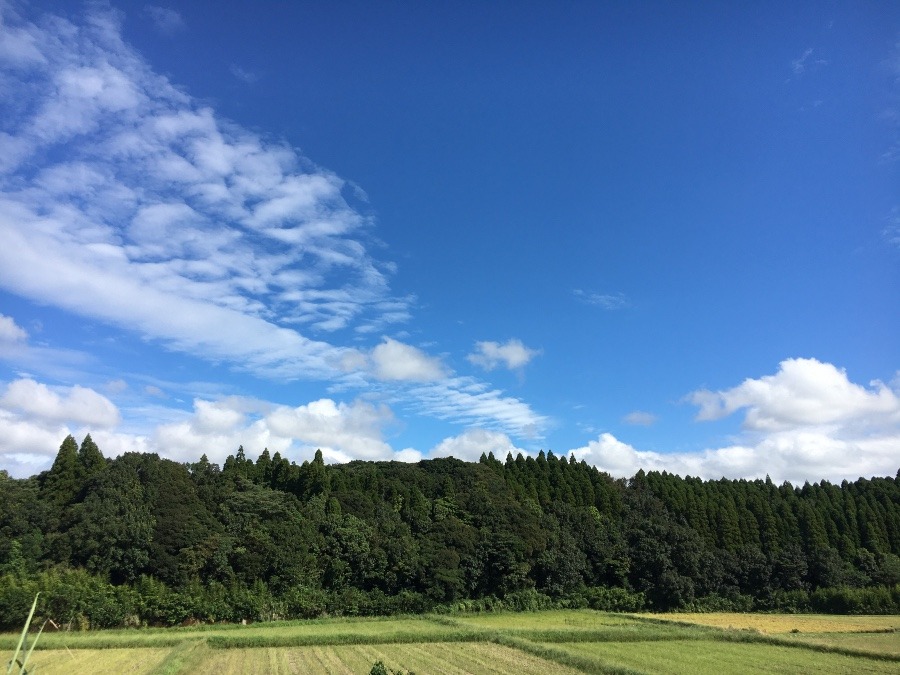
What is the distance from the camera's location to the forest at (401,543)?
44.4m

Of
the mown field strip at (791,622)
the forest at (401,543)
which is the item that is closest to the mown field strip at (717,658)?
the mown field strip at (791,622)

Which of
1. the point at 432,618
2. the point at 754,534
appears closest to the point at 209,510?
the point at 432,618

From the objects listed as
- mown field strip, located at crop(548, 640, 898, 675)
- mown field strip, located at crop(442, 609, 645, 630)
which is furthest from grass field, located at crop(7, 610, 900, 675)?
mown field strip, located at crop(442, 609, 645, 630)

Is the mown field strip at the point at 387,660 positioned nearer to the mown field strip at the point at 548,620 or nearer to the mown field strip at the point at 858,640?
the mown field strip at the point at 548,620

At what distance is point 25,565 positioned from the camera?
42.3 metres

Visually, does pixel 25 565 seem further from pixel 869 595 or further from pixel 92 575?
pixel 869 595

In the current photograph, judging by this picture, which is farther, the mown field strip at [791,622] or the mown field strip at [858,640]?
the mown field strip at [791,622]

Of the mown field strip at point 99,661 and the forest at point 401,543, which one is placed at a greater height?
the forest at point 401,543

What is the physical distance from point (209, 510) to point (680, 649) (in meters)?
38.9

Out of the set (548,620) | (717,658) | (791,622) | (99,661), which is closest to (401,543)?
(548,620)

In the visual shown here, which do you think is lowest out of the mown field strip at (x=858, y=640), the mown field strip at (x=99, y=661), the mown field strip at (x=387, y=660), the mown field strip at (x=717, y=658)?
the mown field strip at (x=99, y=661)

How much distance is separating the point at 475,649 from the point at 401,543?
21697 millimetres

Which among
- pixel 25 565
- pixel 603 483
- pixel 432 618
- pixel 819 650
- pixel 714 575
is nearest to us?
pixel 819 650

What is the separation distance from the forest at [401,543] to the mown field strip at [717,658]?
71.1 feet
